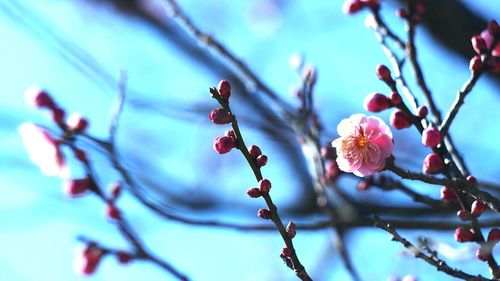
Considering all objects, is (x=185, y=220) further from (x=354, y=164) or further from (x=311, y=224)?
(x=354, y=164)

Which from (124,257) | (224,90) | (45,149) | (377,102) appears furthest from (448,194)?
(45,149)

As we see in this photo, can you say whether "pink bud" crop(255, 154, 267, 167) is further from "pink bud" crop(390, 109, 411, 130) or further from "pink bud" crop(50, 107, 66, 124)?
"pink bud" crop(50, 107, 66, 124)

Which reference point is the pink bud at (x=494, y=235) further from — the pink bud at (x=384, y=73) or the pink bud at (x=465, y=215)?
the pink bud at (x=384, y=73)

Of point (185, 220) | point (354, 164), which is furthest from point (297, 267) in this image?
point (185, 220)

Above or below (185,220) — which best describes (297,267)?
below

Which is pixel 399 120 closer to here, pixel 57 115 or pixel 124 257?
pixel 124 257

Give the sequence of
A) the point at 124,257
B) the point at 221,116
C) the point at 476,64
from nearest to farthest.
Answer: the point at 221,116, the point at 476,64, the point at 124,257

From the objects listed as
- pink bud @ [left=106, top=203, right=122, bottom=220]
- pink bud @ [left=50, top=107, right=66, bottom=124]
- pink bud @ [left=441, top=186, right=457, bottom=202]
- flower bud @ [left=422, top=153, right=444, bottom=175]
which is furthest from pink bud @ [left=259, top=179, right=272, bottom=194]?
pink bud @ [left=50, top=107, right=66, bottom=124]
